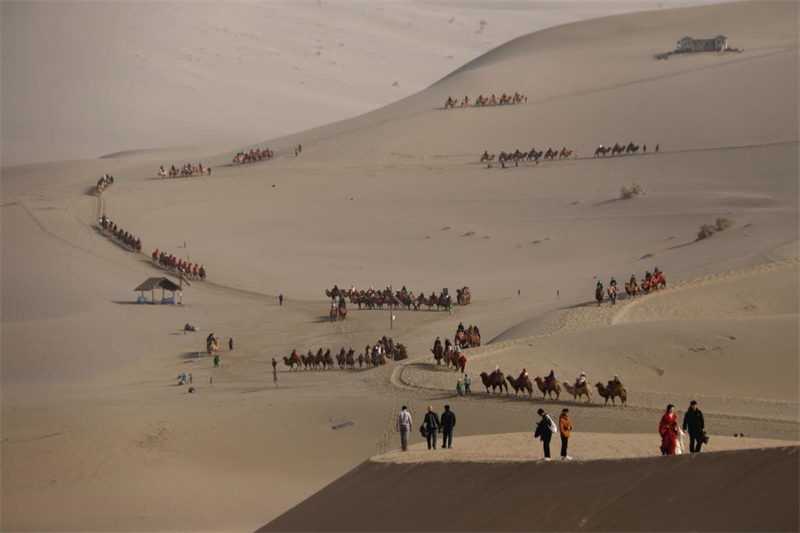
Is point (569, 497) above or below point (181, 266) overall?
below

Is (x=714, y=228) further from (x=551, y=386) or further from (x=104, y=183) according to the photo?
(x=104, y=183)

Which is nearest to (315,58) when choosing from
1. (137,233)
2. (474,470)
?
A: (137,233)

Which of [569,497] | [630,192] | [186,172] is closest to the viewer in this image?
[569,497]

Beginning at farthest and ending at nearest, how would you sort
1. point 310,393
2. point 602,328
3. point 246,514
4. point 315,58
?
point 315,58
point 602,328
point 310,393
point 246,514

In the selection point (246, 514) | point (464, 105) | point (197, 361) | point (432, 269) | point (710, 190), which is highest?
point (464, 105)

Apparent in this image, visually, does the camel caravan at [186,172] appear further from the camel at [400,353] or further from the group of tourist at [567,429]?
the group of tourist at [567,429]

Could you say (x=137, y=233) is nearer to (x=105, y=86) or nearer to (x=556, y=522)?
(x=556, y=522)

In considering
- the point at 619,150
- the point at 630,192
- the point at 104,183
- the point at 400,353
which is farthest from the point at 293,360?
the point at 104,183
